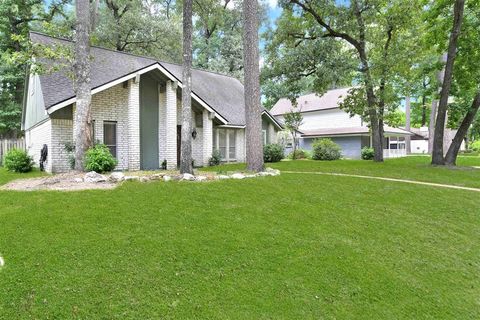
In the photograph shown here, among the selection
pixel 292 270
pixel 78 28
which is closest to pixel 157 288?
pixel 292 270

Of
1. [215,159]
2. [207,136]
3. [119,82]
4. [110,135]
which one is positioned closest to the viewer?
[119,82]

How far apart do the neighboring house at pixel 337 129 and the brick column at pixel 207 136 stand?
52.0 feet

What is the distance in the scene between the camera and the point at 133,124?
1300cm

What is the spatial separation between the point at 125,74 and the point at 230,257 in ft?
34.6

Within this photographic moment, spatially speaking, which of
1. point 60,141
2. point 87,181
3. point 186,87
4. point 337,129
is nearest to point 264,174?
point 186,87

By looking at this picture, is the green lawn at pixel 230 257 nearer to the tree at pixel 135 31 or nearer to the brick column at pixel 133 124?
the brick column at pixel 133 124

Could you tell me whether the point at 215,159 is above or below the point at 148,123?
below

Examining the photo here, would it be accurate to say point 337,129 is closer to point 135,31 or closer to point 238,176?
point 135,31

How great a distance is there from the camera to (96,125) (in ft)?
41.6

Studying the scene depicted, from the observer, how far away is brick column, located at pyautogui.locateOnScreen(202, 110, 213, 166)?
15750mm

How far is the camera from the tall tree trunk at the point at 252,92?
10797mm

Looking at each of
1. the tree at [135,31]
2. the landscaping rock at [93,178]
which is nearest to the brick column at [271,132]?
the tree at [135,31]

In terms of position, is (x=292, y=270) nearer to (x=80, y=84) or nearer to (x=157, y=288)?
(x=157, y=288)

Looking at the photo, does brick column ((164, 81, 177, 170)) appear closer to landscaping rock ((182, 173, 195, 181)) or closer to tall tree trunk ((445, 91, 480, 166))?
landscaping rock ((182, 173, 195, 181))
